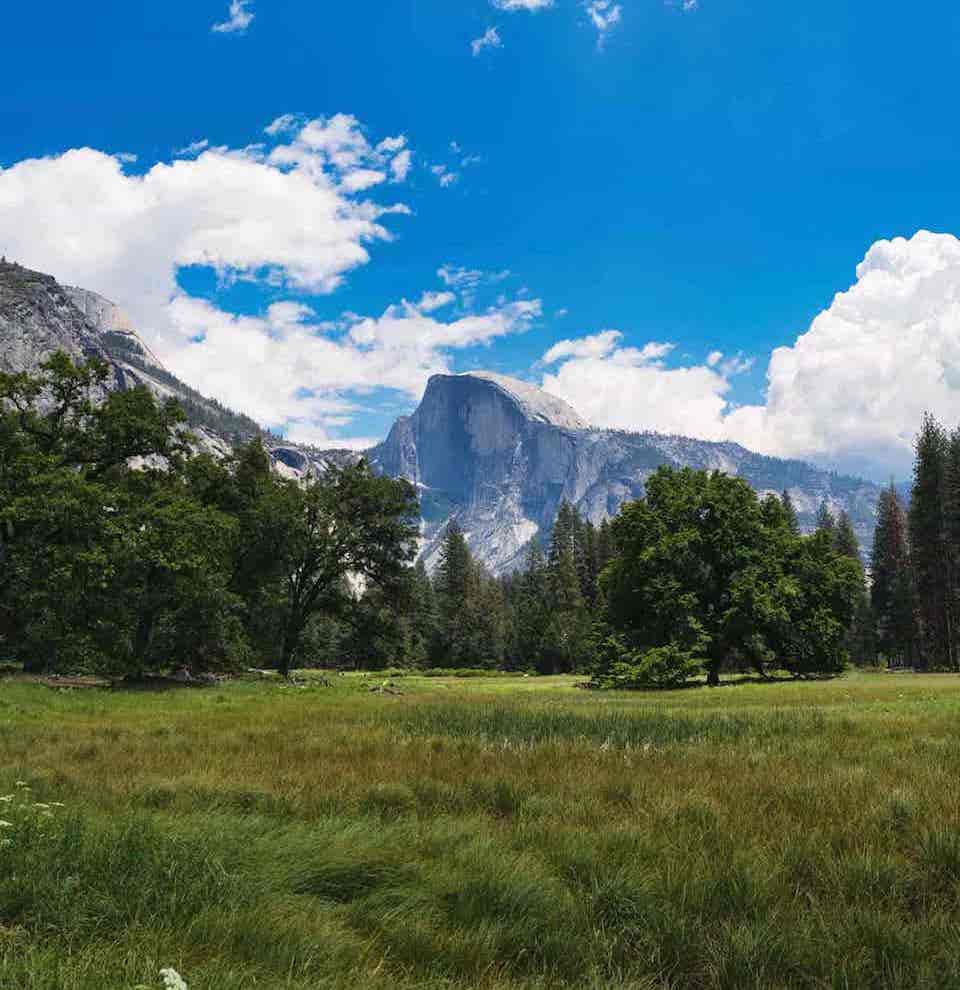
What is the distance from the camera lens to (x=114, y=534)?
1195 inches

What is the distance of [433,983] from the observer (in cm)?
383

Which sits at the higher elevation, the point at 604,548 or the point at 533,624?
the point at 604,548

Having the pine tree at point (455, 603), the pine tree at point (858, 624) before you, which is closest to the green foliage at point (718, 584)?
the pine tree at point (455, 603)

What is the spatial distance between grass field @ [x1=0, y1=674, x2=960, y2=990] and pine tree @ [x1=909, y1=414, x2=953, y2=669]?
75.5 meters

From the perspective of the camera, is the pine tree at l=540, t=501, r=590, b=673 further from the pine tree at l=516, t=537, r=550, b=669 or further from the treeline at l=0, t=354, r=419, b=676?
the treeline at l=0, t=354, r=419, b=676

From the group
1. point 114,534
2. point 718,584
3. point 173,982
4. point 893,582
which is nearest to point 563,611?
point 893,582

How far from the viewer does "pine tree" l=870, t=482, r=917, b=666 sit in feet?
289

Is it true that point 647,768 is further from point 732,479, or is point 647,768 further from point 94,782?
point 732,479

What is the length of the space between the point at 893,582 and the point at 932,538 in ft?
61.4

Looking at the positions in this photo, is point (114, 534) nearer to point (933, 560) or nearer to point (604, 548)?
point (933, 560)

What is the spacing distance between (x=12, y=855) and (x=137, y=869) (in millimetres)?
952

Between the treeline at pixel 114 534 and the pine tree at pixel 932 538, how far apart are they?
64509 mm

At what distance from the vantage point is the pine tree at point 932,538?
7319 cm

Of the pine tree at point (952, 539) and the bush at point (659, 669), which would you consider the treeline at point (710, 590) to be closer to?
the bush at point (659, 669)
